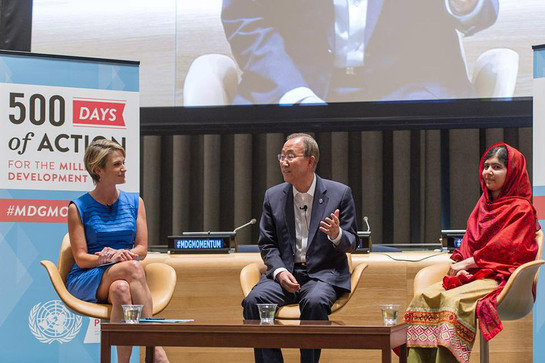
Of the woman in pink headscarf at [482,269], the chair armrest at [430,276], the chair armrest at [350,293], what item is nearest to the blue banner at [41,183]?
the chair armrest at [350,293]

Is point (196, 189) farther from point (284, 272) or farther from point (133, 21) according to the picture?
point (284, 272)

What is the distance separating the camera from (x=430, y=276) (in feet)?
12.5

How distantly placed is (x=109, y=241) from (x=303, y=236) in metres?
0.94

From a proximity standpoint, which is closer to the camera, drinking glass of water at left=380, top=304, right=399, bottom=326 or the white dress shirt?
drinking glass of water at left=380, top=304, right=399, bottom=326

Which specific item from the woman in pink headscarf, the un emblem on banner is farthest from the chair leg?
the un emblem on banner

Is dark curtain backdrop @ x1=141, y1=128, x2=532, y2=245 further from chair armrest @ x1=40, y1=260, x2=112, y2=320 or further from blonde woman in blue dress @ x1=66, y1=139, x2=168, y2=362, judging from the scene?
chair armrest @ x1=40, y1=260, x2=112, y2=320

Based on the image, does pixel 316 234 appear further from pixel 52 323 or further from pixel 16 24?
pixel 16 24

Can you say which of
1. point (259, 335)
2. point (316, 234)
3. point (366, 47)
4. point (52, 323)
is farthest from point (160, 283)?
point (366, 47)

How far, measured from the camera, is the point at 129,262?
3.66m

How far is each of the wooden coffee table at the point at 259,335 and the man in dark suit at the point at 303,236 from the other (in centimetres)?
65

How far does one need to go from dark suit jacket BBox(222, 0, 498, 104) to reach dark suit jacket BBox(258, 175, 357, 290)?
2294 millimetres

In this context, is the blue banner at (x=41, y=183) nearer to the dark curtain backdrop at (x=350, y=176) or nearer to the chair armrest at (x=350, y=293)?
the chair armrest at (x=350, y=293)

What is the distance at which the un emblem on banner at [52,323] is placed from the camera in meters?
4.48

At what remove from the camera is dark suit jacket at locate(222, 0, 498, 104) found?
19.4ft
